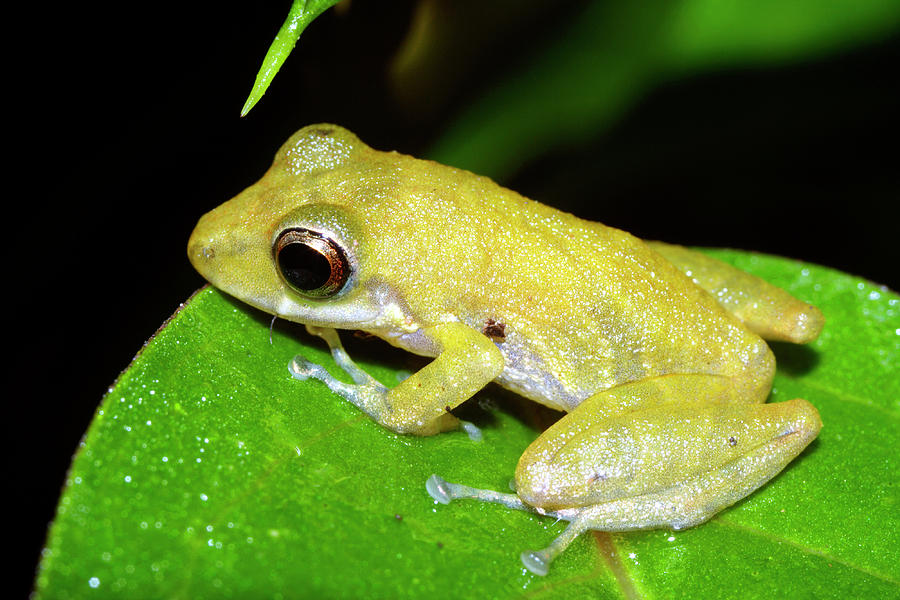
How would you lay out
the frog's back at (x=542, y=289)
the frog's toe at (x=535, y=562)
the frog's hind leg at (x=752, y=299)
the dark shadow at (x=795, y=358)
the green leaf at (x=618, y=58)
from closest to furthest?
the frog's toe at (x=535, y=562)
the frog's back at (x=542, y=289)
the frog's hind leg at (x=752, y=299)
the dark shadow at (x=795, y=358)
the green leaf at (x=618, y=58)

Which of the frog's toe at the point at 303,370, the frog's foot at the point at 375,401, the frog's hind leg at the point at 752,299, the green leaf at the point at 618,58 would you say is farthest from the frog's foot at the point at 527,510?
the green leaf at the point at 618,58

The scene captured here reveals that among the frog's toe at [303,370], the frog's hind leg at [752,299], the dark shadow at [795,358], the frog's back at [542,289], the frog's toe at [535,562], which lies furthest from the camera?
the dark shadow at [795,358]

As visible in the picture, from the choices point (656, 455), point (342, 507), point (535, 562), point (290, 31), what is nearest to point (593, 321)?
point (656, 455)

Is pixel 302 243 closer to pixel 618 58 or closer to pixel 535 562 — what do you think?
pixel 535 562

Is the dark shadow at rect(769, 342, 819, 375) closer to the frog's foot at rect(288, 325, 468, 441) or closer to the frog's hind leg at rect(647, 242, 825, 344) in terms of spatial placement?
the frog's hind leg at rect(647, 242, 825, 344)

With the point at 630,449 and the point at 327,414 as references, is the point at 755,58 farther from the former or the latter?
the point at 327,414

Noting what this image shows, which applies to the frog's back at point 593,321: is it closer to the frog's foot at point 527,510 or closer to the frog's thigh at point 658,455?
the frog's thigh at point 658,455
